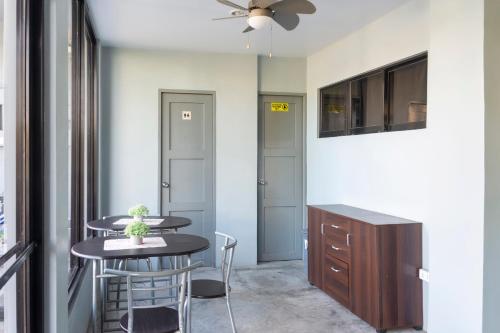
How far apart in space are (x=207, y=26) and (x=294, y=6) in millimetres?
1650

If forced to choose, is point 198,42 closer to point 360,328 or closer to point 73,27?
point 73,27

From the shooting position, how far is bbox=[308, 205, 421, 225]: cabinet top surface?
352cm

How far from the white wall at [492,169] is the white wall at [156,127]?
319 cm

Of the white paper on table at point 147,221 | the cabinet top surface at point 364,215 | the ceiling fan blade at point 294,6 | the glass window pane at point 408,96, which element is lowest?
the white paper on table at point 147,221

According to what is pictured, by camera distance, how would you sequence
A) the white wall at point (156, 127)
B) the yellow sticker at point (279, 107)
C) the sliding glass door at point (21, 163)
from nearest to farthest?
the sliding glass door at point (21, 163)
the white wall at point (156, 127)
the yellow sticker at point (279, 107)

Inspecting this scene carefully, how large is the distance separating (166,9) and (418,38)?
2.26 m

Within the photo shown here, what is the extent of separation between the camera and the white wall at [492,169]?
2617 millimetres

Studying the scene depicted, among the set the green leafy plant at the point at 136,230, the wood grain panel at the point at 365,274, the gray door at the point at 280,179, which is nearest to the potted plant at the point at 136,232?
the green leafy plant at the point at 136,230

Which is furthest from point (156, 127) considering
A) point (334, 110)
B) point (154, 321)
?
point (154, 321)

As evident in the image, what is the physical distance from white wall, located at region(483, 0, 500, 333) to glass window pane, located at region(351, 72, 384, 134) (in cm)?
144

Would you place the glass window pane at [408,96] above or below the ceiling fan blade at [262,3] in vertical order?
below

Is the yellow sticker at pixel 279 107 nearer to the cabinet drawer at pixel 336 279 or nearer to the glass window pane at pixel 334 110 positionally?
the glass window pane at pixel 334 110

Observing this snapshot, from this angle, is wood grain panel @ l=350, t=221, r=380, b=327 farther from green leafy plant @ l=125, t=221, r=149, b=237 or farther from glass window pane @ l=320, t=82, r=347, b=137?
green leafy plant @ l=125, t=221, r=149, b=237

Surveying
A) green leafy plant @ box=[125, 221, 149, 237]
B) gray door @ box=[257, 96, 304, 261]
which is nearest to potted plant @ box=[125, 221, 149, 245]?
green leafy plant @ box=[125, 221, 149, 237]
